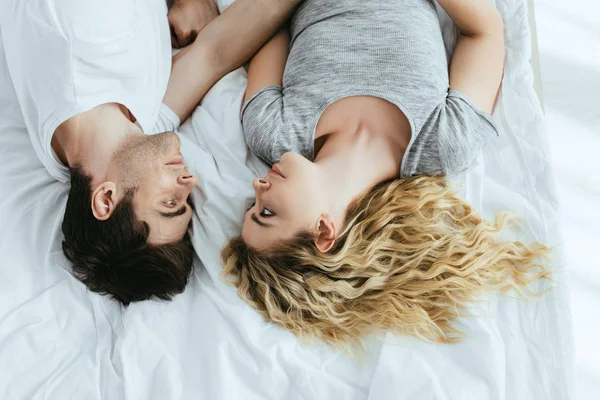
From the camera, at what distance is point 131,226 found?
1214mm

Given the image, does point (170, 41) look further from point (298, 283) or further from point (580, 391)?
point (580, 391)

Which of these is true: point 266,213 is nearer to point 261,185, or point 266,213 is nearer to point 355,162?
point 261,185

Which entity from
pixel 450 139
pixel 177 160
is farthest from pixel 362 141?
pixel 177 160

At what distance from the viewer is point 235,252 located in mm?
1260

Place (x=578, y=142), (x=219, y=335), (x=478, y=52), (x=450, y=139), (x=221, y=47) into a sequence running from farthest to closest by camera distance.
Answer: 1. (x=578, y=142)
2. (x=221, y=47)
3. (x=478, y=52)
4. (x=450, y=139)
5. (x=219, y=335)

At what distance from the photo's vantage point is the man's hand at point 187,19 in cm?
157

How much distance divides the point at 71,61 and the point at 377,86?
0.65 m

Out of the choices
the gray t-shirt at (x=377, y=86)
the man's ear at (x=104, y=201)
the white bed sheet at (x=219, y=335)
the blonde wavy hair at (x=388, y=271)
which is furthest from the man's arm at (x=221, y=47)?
the blonde wavy hair at (x=388, y=271)

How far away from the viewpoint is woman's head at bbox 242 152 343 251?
47.6 inches

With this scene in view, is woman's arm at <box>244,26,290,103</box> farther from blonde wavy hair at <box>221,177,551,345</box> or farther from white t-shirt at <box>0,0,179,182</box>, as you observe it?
blonde wavy hair at <box>221,177,551,345</box>

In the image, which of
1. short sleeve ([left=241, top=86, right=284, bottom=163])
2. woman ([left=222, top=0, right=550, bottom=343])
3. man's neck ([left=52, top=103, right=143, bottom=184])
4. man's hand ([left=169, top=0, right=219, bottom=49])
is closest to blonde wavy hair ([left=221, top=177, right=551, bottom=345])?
woman ([left=222, top=0, right=550, bottom=343])

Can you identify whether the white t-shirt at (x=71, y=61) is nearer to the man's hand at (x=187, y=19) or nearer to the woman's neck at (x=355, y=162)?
the man's hand at (x=187, y=19)

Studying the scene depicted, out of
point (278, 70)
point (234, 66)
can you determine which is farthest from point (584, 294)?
point (234, 66)

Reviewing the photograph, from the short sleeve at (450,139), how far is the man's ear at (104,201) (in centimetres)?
63
